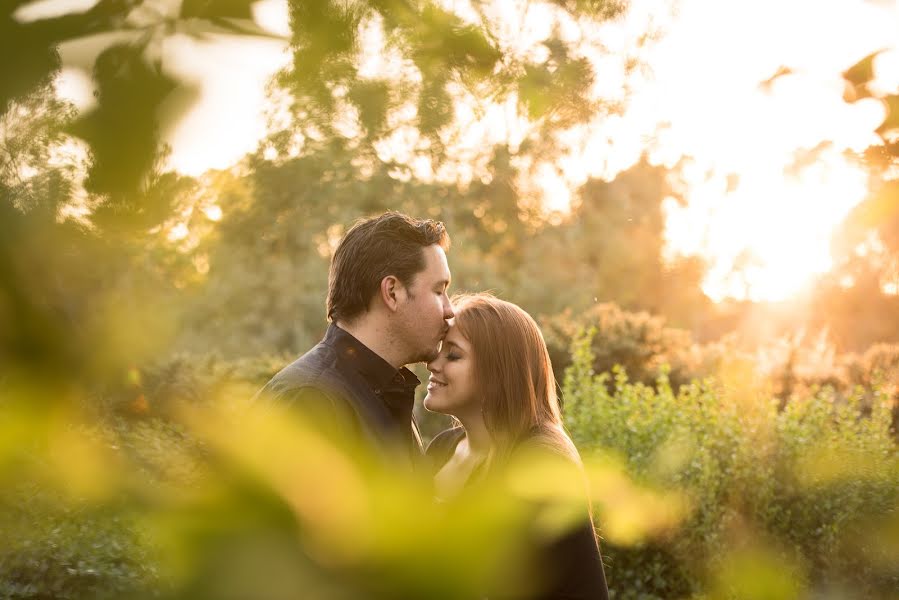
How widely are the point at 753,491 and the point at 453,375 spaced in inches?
187

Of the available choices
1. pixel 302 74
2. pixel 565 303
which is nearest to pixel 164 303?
pixel 302 74

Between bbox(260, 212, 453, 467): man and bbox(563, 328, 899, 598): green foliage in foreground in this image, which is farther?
bbox(563, 328, 899, 598): green foliage in foreground

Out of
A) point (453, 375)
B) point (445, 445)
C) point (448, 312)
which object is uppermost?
point (448, 312)

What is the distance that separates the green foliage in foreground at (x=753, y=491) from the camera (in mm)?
7219

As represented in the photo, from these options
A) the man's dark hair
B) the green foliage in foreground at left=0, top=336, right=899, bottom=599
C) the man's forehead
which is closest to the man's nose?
the man's forehead

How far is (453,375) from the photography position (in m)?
3.77

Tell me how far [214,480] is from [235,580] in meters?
0.07

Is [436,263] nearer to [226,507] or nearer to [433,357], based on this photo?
[433,357]

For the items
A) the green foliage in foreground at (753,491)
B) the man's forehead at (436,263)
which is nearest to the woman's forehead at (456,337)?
the man's forehead at (436,263)

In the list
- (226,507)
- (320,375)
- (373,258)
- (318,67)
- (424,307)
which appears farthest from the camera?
(424,307)

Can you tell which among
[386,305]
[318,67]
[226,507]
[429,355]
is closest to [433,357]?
[429,355]

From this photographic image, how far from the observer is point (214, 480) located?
0.57m

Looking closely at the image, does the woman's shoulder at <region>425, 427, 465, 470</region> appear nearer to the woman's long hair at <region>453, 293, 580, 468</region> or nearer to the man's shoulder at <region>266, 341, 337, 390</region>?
the woman's long hair at <region>453, 293, 580, 468</region>

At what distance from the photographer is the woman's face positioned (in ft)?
12.4
